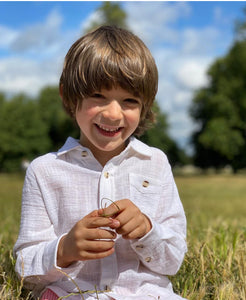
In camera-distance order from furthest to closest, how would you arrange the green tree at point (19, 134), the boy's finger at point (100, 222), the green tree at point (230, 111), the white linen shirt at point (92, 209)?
the green tree at point (19, 134)
the green tree at point (230, 111)
the white linen shirt at point (92, 209)
the boy's finger at point (100, 222)

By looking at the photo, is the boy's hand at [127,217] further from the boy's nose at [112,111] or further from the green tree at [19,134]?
the green tree at [19,134]

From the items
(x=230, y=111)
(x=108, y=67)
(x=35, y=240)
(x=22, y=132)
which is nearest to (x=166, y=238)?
(x=35, y=240)

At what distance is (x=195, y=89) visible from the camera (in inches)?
1344

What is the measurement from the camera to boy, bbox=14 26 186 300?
1.81 metres

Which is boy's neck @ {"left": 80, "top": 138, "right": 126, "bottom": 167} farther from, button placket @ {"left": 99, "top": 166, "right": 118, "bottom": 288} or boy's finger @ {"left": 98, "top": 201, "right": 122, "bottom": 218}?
boy's finger @ {"left": 98, "top": 201, "right": 122, "bottom": 218}

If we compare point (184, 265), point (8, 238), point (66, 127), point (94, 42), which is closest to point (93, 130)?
point (94, 42)

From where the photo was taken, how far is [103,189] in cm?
192

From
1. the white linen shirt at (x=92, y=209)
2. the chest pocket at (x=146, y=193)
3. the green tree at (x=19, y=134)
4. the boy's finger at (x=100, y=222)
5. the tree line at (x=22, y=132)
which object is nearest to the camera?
the boy's finger at (x=100, y=222)

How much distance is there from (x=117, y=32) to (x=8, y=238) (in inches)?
85.4

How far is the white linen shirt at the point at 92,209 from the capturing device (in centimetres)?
184

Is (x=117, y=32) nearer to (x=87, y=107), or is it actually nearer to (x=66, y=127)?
(x=87, y=107)

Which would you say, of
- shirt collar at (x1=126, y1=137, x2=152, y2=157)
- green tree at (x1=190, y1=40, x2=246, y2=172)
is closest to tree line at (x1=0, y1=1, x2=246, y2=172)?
green tree at (x1=190, y1=40, x2=246, y2=172)

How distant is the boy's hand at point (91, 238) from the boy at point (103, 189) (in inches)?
2.3

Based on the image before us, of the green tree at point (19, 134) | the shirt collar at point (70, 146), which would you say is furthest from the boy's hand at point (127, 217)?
the green tree at point (19, 134)
